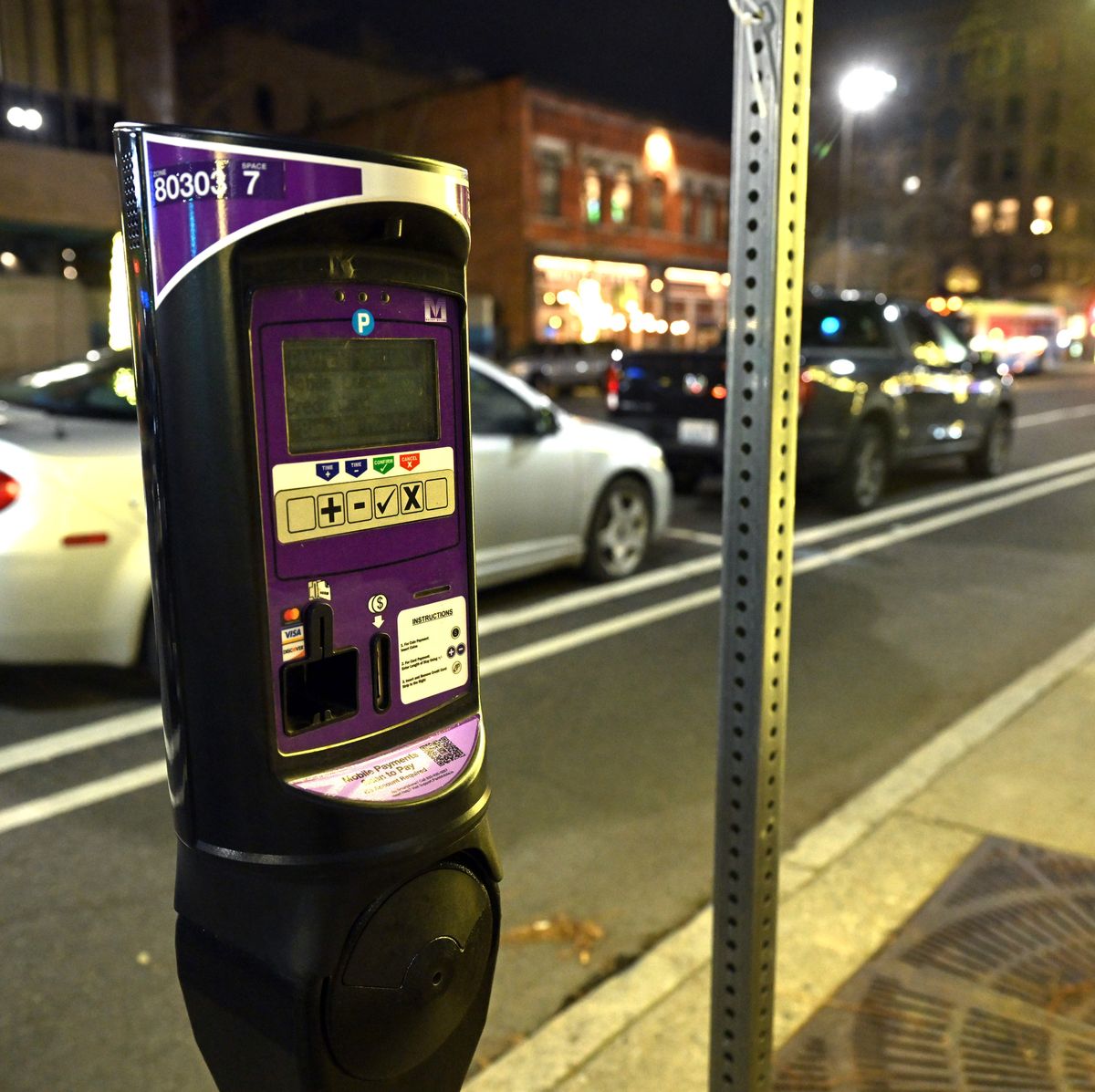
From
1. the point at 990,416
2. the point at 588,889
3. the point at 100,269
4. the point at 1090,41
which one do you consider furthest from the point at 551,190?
the point at 588,889

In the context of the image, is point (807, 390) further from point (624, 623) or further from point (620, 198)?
point (620, 198)

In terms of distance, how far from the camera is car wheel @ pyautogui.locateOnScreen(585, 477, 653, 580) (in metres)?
7.71

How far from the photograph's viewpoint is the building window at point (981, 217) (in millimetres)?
50062

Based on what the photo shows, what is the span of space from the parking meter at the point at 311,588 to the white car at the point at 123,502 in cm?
343

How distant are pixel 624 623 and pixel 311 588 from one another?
538 centimetres

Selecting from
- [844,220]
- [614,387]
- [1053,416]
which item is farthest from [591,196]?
[614,387]

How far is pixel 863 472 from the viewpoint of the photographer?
10.6 meters

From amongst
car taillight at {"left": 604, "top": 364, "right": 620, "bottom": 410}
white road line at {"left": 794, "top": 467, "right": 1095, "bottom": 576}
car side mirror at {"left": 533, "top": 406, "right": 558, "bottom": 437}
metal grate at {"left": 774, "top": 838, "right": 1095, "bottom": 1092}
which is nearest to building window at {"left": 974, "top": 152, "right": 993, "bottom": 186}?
white road line at {"left": 794, "top": 467, "right": 1095, "bottom": 576}

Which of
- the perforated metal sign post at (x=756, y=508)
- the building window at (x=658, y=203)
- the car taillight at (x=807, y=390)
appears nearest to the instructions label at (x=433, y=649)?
the perforated metal sign post at (x=756, y=508)

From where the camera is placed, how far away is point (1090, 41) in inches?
856

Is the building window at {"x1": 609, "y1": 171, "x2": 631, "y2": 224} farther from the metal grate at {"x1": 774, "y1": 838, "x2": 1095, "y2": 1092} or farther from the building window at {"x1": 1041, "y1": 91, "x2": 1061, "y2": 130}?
the metal grate at {"x1": 774, "y1": 838, "x2": 1095, "y2": 1092}

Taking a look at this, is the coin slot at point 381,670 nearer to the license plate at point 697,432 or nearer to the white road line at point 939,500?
the white road line at point 939,500

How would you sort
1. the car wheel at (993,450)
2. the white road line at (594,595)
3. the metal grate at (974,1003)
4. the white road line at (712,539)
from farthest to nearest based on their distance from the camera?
1. the car wheel at (993,450)
2. the white road line at (712,539)
3. the white road line at (594,595)
4. the metal grate at (974,1003)

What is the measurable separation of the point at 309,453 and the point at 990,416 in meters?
12.4
